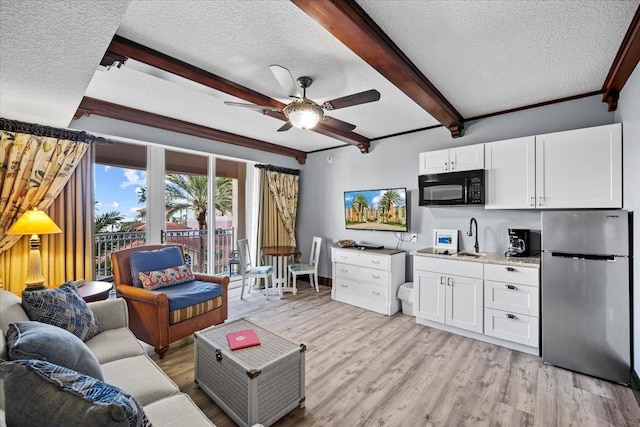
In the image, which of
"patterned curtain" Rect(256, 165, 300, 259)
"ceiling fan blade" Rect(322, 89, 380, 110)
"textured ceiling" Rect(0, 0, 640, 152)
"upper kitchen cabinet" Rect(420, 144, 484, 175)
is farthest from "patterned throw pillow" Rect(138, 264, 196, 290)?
"upper kitchen cabinet" Rect(420, 144, 484, 175)

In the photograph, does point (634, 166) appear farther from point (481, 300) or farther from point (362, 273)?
point (362, 273)

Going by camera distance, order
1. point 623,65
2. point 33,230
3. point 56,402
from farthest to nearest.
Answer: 1. point 33,230
2. point 623,65
3. point 56,402

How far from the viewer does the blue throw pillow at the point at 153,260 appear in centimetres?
296

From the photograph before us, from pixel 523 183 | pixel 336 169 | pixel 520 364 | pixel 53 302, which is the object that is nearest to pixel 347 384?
pixel 520 364

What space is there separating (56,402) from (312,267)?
13.4ft

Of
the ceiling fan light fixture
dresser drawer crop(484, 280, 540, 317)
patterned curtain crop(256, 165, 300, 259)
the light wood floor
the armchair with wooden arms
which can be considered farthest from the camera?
patterned curtain crop(256, 165, 300, 259)

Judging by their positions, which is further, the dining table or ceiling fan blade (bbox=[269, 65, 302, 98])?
the dining table

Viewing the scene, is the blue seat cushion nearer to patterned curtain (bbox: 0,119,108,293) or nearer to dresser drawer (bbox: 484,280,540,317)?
patterned curtain (bbox: 0,119,108,293)

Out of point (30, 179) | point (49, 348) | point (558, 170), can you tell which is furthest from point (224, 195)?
point (558, 170)

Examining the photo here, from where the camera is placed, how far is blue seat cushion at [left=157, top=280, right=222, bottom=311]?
2.73 meters

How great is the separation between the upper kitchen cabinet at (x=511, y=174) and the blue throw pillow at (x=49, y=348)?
3.66 metres

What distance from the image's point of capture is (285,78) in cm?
213

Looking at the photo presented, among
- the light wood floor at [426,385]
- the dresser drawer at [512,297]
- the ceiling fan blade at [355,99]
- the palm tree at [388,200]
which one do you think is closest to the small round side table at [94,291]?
the light wood floor at [426,385]

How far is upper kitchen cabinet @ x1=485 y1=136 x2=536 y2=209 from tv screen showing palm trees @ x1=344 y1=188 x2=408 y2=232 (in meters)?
1.21
